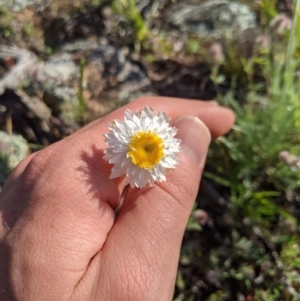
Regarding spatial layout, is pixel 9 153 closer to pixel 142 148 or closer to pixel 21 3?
pixel 142 148

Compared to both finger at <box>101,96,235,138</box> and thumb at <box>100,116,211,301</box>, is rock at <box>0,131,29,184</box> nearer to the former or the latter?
finger at <box>101,96,235,138</box>

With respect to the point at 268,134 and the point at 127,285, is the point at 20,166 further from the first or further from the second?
the point at 268,134

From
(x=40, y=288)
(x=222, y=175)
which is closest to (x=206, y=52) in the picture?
(x=222, y=175)

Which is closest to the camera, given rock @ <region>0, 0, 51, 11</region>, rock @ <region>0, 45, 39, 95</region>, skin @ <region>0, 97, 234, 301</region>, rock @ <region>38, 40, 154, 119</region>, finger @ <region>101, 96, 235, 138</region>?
skin @ <region>0, 97, 234, 301</region>

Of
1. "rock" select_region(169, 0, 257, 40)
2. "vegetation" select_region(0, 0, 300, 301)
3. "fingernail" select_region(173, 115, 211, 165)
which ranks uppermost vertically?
"fingernail" select_region(173, 115, 211, 165)

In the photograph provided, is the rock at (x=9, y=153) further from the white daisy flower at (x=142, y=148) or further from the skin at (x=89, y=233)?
the white daisy flower at (x=142, y=148)

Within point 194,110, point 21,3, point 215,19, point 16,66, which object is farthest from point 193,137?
point 21,3

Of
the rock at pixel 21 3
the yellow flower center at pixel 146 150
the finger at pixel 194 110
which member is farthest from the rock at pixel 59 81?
the yellow flower center at pixel 146 150

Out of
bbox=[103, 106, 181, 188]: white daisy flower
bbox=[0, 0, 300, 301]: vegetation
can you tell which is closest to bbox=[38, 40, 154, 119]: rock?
bbox=[0, 0, 300, 301]: vegetation
